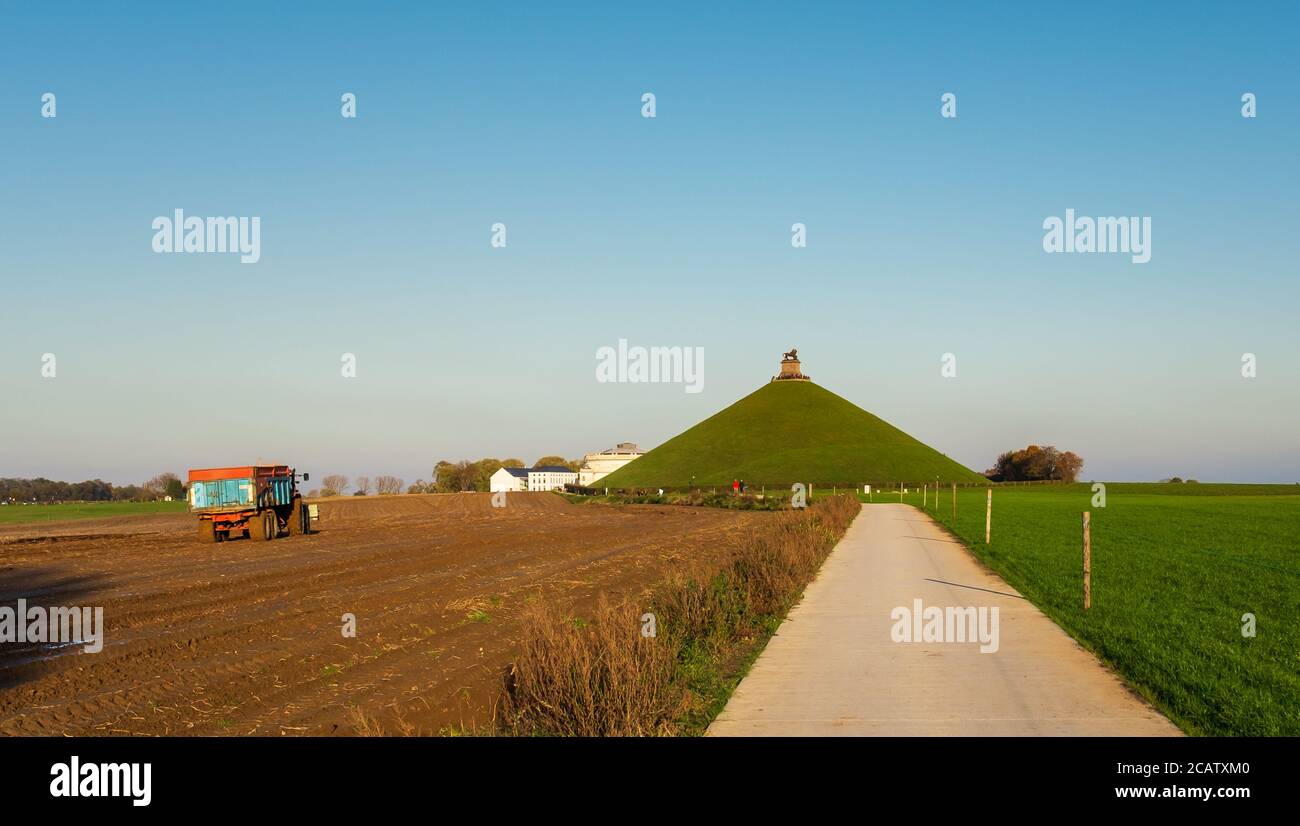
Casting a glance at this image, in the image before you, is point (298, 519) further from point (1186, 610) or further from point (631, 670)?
point (631, 670)

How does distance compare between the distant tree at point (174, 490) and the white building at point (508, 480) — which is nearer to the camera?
the distant tree at point (174, 490)

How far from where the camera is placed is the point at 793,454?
167125 mm

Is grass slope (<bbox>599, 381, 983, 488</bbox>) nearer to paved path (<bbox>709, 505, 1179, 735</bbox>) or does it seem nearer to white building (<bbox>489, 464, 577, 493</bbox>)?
white building (<bbox>489, 464, 577, 493</bbox>)

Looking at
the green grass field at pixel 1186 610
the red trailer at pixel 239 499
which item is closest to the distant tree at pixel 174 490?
the red trailer at pixel 239 499

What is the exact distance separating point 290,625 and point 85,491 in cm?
15374

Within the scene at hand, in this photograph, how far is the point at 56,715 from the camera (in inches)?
420

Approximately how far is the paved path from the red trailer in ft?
90.5

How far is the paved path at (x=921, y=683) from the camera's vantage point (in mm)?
8562

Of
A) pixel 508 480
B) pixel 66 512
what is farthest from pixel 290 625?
pixel 508 480

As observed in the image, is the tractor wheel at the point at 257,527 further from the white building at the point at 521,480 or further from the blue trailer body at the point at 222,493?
the white building at the point at 521,480

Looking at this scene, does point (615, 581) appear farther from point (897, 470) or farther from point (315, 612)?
point (897, 470)

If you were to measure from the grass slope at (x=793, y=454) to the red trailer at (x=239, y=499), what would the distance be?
11460cm
